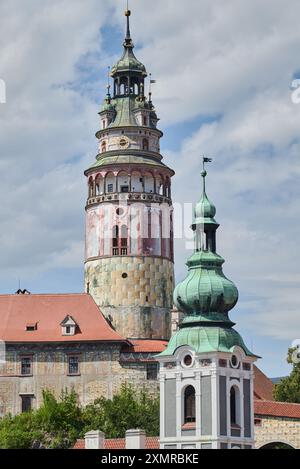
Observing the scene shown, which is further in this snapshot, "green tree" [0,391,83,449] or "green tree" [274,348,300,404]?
"green tree" [274,348,300,404]

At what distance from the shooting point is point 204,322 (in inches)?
1946

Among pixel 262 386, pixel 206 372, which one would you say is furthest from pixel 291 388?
pixel 206 372

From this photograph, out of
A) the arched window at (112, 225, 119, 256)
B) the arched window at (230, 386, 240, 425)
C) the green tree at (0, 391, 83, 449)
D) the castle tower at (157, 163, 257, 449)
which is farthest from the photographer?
the arched window at (112, 225, 119, 256)

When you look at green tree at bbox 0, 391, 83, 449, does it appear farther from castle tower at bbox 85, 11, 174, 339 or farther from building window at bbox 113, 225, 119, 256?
building window at bbox 113, 225, 119, 256

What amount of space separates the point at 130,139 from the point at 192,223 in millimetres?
21435

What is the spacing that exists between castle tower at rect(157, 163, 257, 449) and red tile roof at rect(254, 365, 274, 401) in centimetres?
1672

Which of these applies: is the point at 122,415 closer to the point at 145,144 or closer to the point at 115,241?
the point at 115,241

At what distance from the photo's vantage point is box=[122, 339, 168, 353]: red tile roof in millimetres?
67000

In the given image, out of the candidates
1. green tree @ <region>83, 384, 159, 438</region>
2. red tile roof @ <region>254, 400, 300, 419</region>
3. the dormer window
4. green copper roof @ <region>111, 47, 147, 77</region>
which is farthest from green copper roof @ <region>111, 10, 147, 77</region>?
red tile roof @ <region>254, 400, 300, 419</region>

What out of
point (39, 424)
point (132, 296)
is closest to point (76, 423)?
point (39, 424)

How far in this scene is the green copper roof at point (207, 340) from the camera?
4850 centimetres

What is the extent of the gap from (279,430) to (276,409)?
832mm

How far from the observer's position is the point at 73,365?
2655 inches

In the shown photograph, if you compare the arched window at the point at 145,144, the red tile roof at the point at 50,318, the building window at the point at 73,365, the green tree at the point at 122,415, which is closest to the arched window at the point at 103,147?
the arched window at the point at 145,144
